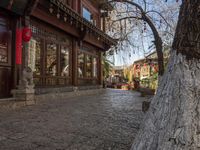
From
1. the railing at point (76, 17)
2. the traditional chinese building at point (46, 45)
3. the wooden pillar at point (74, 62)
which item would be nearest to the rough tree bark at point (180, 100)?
the traditional chinese building at point (46, 45)

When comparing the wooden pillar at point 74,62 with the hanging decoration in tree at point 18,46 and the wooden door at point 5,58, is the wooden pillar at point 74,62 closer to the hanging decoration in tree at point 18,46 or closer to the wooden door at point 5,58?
the hanging decoration in tree at point 18,46

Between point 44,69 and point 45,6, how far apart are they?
8.14 feet

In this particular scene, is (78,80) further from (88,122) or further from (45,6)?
(88,122)

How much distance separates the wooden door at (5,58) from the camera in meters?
7.73

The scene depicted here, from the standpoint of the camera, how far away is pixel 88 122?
5.18 m

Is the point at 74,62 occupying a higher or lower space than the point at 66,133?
higher

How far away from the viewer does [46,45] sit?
10141 mm

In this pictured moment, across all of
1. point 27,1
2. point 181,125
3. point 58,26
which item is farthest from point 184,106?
point 58,26

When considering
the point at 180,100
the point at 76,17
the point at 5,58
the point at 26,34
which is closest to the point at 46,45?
the point at 76,17

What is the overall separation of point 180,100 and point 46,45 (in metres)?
8.71

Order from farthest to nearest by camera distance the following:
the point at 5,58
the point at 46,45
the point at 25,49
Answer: the point at 46,45 → the point at 25,49 → the point at 5,58

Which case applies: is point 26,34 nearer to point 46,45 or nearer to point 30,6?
point 30,6

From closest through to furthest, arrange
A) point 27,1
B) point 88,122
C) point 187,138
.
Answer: point 187,138 → point 88,122 → point 27,1

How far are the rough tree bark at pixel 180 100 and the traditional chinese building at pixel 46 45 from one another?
522 cm
